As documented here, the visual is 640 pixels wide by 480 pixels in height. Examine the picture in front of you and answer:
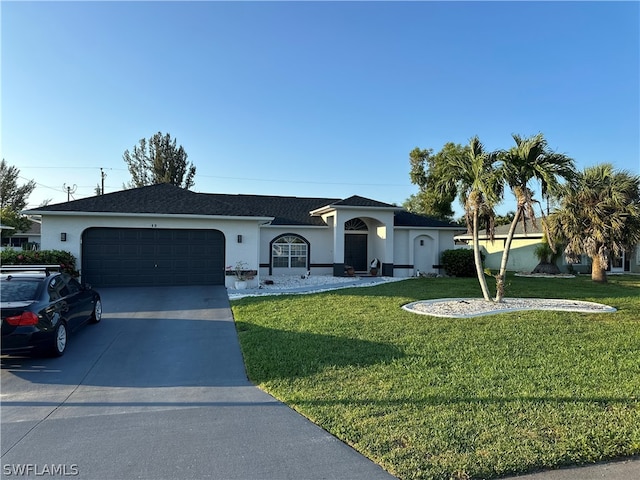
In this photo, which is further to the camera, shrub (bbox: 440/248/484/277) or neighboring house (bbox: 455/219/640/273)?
neighboring house (bbox: 455/219/640/273)

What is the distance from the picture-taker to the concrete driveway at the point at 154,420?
364 centimetres

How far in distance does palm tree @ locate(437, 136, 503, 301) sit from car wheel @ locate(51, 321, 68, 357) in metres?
10.2

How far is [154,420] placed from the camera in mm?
4668

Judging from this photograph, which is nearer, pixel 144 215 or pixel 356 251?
pixel 144 215

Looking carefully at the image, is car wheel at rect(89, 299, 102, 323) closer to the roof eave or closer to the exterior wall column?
the roof eave

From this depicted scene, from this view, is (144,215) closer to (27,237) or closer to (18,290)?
(18,290)

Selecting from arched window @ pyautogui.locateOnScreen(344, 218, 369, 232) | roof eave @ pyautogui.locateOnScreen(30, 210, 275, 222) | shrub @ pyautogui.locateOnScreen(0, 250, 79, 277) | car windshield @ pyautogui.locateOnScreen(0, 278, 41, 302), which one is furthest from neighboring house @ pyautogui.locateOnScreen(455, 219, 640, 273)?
car windshield @ pyautogui.locateOnScreen(0, 278, 41, 302)

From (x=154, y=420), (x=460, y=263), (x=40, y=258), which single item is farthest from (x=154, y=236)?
(x=460, y=263)

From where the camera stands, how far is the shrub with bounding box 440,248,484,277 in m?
21.1

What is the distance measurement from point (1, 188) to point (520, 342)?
1960 inches

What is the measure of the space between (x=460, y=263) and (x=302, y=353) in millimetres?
16168

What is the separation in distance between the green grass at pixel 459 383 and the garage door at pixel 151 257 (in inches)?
244

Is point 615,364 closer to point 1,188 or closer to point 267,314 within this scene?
point 267,314

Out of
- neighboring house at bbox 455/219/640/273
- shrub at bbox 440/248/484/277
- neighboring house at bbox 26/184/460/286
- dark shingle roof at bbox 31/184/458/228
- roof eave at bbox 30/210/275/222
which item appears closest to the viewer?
roof eave at bbox 30/210/275/222
